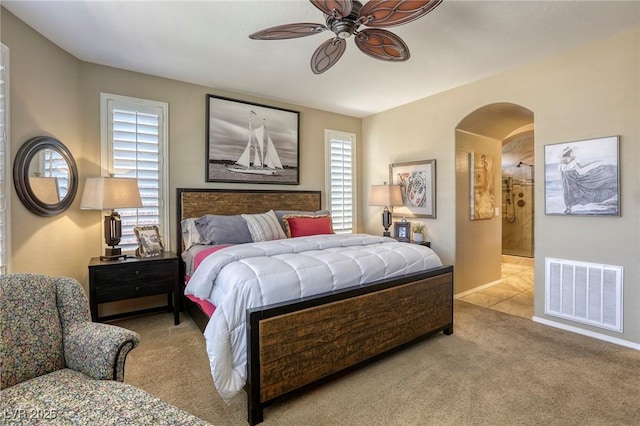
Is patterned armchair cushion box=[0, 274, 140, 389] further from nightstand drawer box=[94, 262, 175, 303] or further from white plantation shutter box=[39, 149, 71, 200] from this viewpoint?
white plantation shutter box=[39, 149, 71, 200]

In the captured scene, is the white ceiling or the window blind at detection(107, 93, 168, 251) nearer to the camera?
the white ceiling

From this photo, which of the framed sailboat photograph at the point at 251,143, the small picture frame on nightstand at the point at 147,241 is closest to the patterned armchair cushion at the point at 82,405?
the small picture frame on nightstand at the point at 147,241

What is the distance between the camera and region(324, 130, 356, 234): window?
504cm

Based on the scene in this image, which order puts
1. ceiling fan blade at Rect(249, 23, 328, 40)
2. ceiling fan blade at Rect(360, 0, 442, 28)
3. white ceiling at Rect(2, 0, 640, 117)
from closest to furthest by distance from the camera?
1. ceiling fan blade at Rect(360, 0, 442, 28)
2. ceiling fan blade at Rect(249, 23, 328, 40)
3. white ceiling at Rect(2, 0, 640, 117)

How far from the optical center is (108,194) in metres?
2.91

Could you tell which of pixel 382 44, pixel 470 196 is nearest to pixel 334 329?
pixel 382 44

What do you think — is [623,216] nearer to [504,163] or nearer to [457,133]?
[457,133]

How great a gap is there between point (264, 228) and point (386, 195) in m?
1.87

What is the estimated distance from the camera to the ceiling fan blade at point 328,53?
2.22 m

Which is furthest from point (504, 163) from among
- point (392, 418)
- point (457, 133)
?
point (392, 418)

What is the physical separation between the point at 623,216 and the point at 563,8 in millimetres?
1780

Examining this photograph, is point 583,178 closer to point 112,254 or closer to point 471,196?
point 471,196

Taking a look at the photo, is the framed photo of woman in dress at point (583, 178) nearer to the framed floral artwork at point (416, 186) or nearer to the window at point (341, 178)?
the framed floral artwork at point (416, 186)

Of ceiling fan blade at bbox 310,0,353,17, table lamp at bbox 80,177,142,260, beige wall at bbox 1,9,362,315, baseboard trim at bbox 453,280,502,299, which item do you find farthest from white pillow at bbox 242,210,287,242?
baseboard trim at bbox 453,280,502,299
